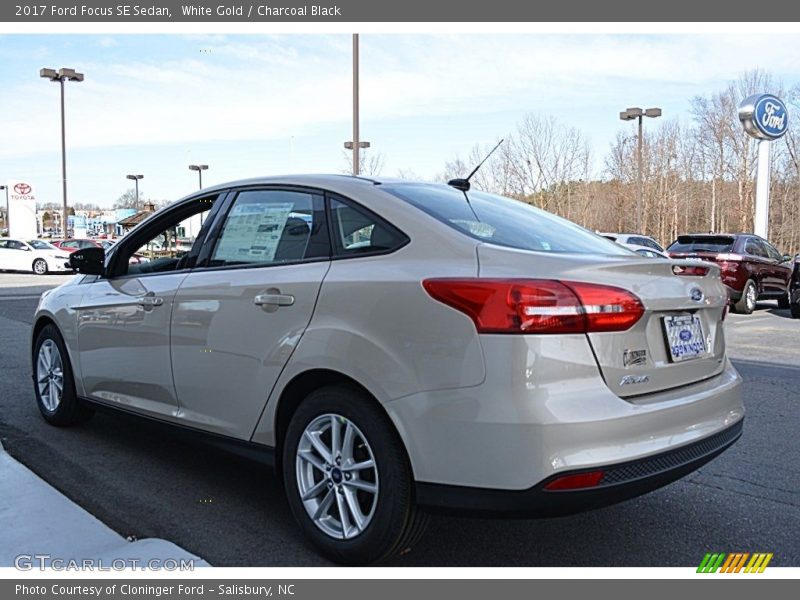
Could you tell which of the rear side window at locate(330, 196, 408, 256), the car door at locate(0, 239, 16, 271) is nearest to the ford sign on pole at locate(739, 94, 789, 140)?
the rear side window at locate(330, 196, 408, 256)

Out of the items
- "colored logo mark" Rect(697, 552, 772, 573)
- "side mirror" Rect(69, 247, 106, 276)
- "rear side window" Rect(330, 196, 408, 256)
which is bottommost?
"colored logo mark" Rect(697, 552, 772, 573)

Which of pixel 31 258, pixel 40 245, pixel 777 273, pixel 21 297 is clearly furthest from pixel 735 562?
pixel 40 245

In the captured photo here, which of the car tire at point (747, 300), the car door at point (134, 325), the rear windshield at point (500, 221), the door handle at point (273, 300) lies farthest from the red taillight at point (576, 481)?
the car tire at point (747, 300)

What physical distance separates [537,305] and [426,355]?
458 mm

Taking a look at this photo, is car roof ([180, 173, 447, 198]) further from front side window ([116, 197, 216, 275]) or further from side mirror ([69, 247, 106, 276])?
side mirror ([69, 247, 106, 276])

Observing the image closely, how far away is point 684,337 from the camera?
122 inches

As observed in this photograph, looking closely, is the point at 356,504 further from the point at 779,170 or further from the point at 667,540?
the point at 779,170

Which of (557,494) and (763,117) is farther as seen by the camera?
(763,117)

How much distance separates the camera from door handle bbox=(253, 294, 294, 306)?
3350 millimetres

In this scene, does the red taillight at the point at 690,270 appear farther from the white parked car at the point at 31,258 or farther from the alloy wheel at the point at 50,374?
the white parked car at the point at 31,258

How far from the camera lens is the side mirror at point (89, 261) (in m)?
4.73

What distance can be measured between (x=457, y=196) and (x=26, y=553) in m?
2.59

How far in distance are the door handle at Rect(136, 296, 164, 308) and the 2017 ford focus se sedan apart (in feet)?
0.05

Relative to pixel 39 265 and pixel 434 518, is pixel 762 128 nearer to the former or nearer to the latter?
pixel 434 518
